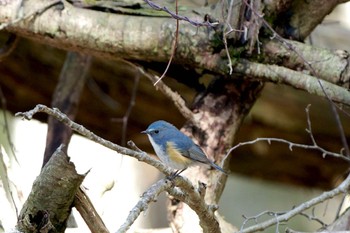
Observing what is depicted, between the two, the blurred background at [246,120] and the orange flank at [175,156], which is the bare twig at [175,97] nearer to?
the orange flank at [175,156]

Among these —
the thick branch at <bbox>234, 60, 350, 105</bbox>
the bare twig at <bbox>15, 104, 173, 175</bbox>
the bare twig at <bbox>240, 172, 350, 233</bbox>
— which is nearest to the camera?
the bare twig at <bbox>15, 104, 173, 175</bbox>

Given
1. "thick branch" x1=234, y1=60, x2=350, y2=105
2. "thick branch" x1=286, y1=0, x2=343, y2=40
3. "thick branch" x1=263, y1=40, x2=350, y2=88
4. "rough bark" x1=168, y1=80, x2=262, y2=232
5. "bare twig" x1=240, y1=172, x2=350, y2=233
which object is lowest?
"bare twig" x1=240, y1=172, x2=350, y2=233

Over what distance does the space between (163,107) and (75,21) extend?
3.11 feet

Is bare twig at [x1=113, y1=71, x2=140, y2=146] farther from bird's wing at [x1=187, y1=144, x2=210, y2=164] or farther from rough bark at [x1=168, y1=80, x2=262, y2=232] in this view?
bird's wing at [x1=187, y1=144, x2=210, y2=164]

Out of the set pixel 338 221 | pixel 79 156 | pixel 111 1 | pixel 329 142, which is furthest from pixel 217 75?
pixel 79 156

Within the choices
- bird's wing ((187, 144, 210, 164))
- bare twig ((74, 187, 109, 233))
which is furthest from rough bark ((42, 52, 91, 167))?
bare twig ((74, 187, 109, 233))

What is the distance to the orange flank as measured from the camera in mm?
2656

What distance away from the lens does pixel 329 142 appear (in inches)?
158

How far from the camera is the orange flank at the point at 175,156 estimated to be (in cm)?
266

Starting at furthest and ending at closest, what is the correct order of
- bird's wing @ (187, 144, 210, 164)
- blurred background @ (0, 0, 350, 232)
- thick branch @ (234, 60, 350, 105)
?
1. blurred background @ (0, 0, 350, 232)
2. thick branch @ (234, 60, 350, 105)
3. bird's wing @ (187, 144, 210, 164)

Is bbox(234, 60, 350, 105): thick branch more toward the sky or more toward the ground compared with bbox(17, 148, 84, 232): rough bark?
more toward the sky

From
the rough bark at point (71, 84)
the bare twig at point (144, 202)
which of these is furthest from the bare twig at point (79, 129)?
the rough bark at point (71, 84)

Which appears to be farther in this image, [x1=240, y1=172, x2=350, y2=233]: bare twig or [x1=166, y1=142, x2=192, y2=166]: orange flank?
[x1=166, y1=142, x2=192, y2=166]: orange flank

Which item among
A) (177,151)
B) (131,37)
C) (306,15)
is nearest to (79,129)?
(177,151)
